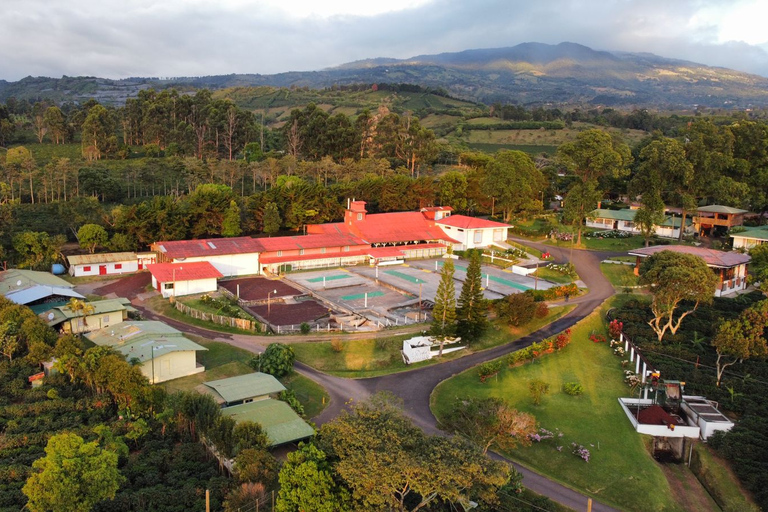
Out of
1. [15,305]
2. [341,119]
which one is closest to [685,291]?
[15,305]

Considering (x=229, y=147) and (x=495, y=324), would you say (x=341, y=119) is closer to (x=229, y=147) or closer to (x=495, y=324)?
(x=229, y=147)

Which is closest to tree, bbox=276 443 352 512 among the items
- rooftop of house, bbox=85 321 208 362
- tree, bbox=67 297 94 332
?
rooftop of house, bbox=85 321 208 362

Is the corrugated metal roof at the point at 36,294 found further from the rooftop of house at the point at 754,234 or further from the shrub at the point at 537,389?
the rooftop of house at the point at 754,234

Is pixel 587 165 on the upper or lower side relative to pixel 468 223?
upper

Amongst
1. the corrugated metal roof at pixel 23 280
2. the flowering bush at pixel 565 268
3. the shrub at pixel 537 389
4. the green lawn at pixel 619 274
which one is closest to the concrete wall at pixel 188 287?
the corrugated metal roof at pixel 23 280

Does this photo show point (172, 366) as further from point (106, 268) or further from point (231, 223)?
point (231, 223)

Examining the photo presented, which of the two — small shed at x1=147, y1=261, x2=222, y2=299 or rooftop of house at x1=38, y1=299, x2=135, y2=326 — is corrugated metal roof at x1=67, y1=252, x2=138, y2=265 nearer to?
small shed at x1=147, y1=261, x2=222, y2=299

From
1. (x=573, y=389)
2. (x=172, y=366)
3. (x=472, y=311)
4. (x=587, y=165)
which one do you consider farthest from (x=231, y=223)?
(x=573, y=389)

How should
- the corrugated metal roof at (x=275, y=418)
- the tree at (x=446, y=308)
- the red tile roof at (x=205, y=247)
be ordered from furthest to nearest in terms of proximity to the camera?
the red tile roof at (x=205, y=247) < the tree at (x=446, y=308) < the corrugated metal roof at (x=275, y=418)
